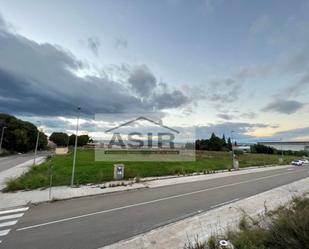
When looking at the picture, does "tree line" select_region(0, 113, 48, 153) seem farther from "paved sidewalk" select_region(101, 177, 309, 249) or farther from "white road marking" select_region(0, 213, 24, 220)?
"paved sidewalk" select_region(101, 177, 309, 249)

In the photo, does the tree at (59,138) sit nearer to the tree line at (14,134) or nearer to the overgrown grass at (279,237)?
the tree line at (14,134)

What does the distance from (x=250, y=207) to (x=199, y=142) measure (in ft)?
336

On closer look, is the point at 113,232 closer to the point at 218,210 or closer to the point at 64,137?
the point at 218,210

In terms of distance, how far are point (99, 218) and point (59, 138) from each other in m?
123

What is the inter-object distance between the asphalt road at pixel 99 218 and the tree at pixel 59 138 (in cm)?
11480

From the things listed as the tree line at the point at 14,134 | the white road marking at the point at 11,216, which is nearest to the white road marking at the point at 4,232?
the white road marking at the point at 11,216

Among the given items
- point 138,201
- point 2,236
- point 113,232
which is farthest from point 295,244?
point 138,201

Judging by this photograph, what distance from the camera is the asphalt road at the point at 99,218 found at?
6844mm

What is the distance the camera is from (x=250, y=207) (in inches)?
419

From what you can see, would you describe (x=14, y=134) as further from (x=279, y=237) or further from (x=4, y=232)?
(x=279, y=237)

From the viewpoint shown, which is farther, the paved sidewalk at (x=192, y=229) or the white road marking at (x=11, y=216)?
Answer: the white road marking at (x=11, y=216)

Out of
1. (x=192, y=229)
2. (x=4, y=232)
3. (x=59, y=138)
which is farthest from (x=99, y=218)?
(x=59, y=138)

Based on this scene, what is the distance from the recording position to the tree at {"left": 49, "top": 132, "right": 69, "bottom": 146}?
4744 inches

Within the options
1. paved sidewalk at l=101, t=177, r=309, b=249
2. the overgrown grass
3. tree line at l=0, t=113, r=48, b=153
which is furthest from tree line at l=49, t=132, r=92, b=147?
the overgrown grass
